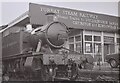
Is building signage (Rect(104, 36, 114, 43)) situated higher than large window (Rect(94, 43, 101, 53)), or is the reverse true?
building signage (Rect(104, 36, 114, 43))

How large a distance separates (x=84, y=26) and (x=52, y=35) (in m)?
8.76

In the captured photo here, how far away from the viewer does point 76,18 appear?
18375 mm

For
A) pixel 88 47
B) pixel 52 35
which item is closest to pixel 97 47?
pixel 88 47

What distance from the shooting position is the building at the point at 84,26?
16656 mm

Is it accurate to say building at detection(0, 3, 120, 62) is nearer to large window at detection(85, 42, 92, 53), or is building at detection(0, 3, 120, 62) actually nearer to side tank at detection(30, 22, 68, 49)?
large window at detection(85, 42, 92, 53)

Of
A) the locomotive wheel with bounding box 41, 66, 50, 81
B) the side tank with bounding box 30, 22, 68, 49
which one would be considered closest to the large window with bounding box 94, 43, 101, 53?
the side tank with bounding box 30, 22, 68, 49

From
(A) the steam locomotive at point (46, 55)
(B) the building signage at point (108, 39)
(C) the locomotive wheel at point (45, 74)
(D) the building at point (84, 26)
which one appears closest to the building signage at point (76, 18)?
(D) the building at point (84, 26)

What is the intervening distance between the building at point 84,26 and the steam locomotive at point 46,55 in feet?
16.2

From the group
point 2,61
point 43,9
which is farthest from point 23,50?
point 43,9

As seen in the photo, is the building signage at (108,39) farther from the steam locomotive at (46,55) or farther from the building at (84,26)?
the steam locomotive at (46,55)

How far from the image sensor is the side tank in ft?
33.0

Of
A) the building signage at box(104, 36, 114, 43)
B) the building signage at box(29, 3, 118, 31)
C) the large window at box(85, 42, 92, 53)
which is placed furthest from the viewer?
the building signage at box(104, 36, 114, 43)

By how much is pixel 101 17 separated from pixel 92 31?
1.65 metres

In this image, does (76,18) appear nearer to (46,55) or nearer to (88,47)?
(88,47)
